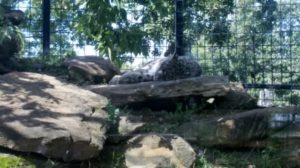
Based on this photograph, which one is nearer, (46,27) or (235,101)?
(235,101)

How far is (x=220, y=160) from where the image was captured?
4.91 metres

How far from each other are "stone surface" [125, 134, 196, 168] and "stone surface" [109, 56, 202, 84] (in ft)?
6.14

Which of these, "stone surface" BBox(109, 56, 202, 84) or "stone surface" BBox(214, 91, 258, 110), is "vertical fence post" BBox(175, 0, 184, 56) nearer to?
"stone surface" BBox(109, 56, 202, 84)

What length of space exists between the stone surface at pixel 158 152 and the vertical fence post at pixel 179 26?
8.37 ft

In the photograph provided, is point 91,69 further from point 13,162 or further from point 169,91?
point 13,162

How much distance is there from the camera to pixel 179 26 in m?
7.16

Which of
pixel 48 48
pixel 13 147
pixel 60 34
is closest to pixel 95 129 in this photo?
pixel 13 147

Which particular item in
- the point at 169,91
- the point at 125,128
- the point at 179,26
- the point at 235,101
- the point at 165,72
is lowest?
the point at 125,128

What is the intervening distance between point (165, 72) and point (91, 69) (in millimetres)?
991

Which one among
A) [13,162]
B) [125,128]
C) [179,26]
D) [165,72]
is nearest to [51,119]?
[13,162]

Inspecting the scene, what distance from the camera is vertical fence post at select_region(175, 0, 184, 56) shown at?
7069 mm

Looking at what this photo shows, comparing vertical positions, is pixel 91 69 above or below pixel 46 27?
below

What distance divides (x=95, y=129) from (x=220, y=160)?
1195 millimetres

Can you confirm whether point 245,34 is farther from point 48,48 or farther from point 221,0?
point 48,48
